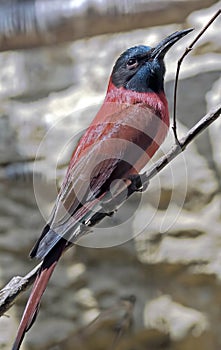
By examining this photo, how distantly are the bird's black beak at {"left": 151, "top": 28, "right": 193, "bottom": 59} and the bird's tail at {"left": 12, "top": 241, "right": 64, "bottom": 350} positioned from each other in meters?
0.47

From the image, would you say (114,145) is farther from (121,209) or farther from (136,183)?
(121,209)

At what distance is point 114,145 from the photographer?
5.37 feet

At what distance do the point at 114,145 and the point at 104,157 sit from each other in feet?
0.11

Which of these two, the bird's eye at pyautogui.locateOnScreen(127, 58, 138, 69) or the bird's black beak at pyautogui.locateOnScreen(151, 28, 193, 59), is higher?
the bird's black beak at pyautogui.locateOnScreen(151, 28, 193, 59)

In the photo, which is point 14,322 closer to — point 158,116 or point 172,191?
point 172,191

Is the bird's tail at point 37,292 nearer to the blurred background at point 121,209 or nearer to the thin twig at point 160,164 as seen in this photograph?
the thin twig at point 160,164

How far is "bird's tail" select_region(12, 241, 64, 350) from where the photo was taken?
1.38 metres

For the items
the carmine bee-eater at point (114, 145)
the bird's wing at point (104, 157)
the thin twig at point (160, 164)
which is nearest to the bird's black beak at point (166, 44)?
the carmine bee-eater at point (114, 145)

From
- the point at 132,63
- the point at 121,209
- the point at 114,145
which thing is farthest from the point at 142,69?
the point at 121,209

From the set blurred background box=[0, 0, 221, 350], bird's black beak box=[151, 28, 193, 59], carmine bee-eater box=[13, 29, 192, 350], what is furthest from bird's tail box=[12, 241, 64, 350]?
blurred background box=[0, 0, 221, 350]

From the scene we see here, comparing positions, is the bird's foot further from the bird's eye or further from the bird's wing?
the bird's eye

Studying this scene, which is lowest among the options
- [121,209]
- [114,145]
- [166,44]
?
[121,209]

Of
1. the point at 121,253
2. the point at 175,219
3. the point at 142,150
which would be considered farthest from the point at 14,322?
the point at 142,150

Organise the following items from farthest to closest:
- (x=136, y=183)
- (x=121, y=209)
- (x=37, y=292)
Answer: (x=121, y=209), (x=136, y=183), (x=37, y=292)
